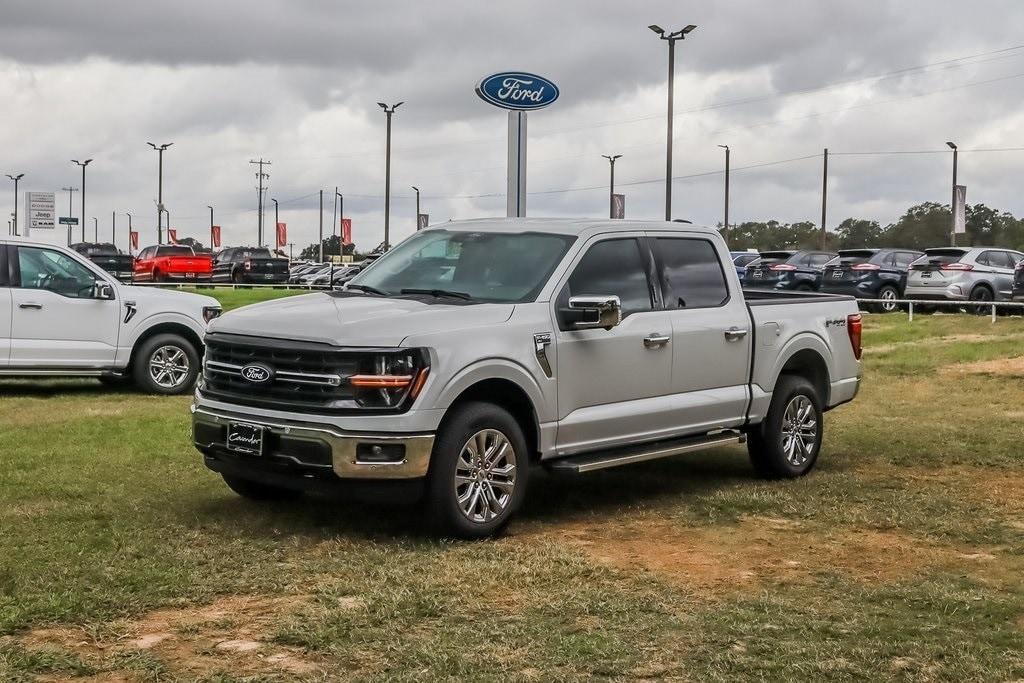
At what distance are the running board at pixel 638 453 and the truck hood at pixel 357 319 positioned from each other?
1.00 m

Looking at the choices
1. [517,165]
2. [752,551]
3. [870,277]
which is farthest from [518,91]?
[870,277]

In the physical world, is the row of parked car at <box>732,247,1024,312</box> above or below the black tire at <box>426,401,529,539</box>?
above

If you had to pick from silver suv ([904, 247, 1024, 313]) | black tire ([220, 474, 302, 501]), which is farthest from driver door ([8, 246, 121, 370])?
silver suv ([904, 247, 1024, 313])

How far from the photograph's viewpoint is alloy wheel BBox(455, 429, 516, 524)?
7250 millimetres

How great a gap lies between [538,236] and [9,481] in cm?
397

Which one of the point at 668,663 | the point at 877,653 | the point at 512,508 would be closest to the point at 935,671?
the point at 877,653

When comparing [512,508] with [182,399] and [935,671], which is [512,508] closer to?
[935,671]

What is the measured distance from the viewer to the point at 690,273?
29.8 feet

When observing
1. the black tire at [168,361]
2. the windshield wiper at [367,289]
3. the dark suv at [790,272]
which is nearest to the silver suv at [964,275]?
the dark suv at [790,272]

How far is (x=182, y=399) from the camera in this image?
47.1 ft

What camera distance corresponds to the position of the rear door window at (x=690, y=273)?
886cm

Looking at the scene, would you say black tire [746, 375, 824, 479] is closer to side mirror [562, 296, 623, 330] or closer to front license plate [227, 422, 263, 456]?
side mirror [562, 296, 623, 330]

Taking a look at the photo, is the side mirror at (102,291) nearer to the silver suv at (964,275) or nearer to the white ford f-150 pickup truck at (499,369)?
the white ford f-150 pickup truck at (499,369)

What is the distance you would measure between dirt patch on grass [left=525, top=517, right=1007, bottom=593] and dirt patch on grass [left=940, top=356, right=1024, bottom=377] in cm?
1043
